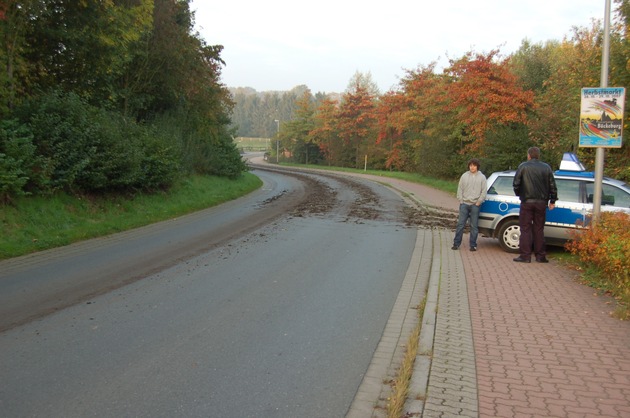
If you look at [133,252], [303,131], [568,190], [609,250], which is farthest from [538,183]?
[303,131]

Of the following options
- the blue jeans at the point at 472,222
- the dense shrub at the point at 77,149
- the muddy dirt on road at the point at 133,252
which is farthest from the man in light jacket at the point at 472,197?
the dense shrub at the point at 77,149

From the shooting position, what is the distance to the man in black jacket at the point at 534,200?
845 centimetres

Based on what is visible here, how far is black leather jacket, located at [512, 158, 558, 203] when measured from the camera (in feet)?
27.7

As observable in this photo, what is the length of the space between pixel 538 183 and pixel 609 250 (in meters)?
2.07

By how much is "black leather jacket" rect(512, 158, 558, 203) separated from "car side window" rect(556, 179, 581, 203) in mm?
957

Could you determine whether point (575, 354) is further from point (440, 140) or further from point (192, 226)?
point (440, 140)

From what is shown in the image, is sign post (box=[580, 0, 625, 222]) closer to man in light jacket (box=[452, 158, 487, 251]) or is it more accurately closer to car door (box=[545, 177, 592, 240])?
car door (box=[545, 177, 592, 240])

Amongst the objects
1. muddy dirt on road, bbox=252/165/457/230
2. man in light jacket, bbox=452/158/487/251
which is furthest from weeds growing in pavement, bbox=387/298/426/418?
muddy dirt on road, bbox=252/165/457/230

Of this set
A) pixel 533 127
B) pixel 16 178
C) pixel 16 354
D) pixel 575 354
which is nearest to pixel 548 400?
pixel 575 354

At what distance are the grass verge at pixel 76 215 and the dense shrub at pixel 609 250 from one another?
9340 mm

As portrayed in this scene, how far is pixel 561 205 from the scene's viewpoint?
30.3ft

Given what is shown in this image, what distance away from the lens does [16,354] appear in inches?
175

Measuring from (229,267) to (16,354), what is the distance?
3.85m

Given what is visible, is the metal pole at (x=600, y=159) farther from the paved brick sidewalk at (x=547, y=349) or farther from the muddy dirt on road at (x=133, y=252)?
the muddy dirt on road at (x=133, y=252)
